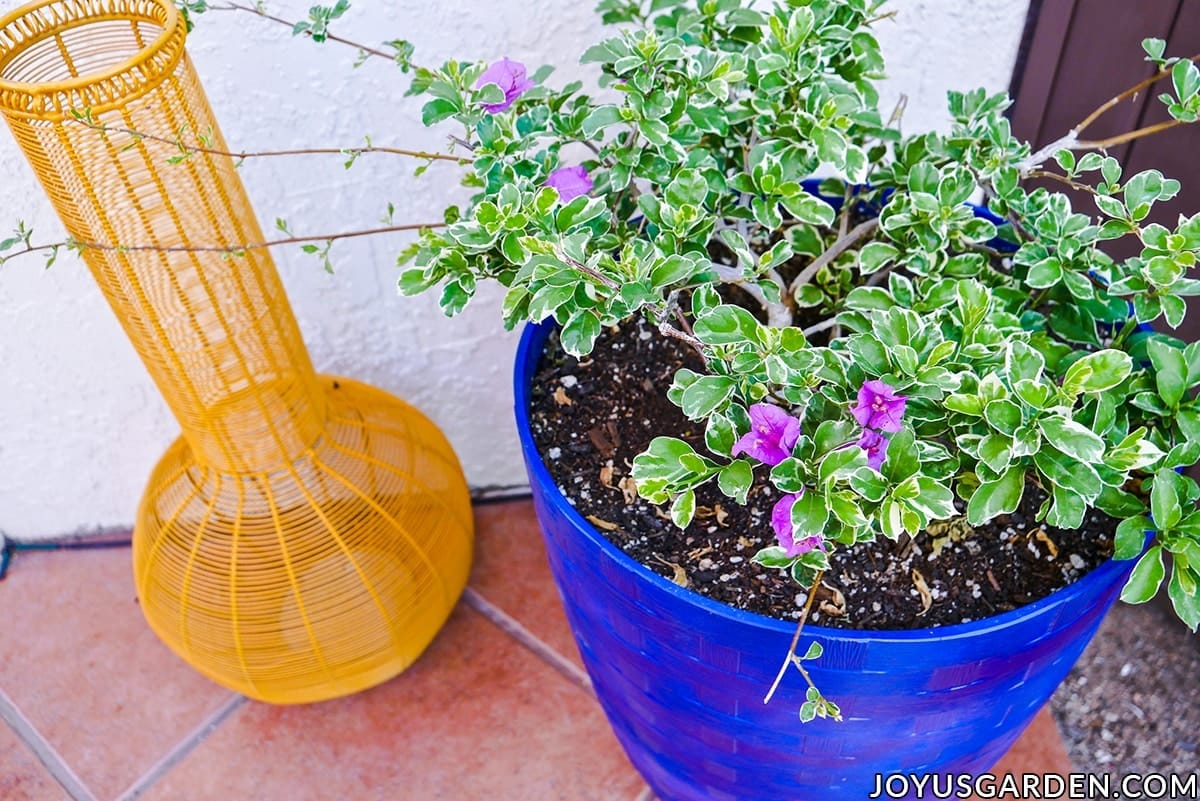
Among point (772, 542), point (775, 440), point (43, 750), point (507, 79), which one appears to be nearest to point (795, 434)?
point (775, 440)

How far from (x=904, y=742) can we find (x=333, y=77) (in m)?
0.98

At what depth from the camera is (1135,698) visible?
141 cm

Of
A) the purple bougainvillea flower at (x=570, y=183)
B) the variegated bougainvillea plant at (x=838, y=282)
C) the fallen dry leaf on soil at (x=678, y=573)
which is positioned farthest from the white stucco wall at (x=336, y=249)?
the fallen dry leaf on soil at (x=678, y=573)

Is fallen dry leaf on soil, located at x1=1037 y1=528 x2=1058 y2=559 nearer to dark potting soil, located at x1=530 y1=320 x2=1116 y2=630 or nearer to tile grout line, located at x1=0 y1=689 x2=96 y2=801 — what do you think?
dark potting soil, located at x1=530 y1=320 x2=1116 y2=630

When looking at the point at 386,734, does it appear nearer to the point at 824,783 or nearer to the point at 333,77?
the point at 824,783

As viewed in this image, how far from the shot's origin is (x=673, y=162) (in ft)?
3.04

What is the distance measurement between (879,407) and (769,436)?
90 millimetres

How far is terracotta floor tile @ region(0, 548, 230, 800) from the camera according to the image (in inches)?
55.4

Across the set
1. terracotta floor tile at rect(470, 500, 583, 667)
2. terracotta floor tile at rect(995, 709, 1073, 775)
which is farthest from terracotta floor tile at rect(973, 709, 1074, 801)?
terracotta floor tile at rect(470, 500, 583, 667)

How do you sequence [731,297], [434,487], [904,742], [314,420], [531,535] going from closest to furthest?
[904,742] < [731,297] < [314,420] < [434,487] < [531,535]

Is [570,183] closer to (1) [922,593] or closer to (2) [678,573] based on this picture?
(2) [678,573]

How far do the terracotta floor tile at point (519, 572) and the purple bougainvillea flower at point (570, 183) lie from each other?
77cm

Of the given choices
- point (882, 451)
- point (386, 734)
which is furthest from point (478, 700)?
point (882, 451)

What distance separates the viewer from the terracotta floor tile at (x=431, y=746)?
1.35 metres
